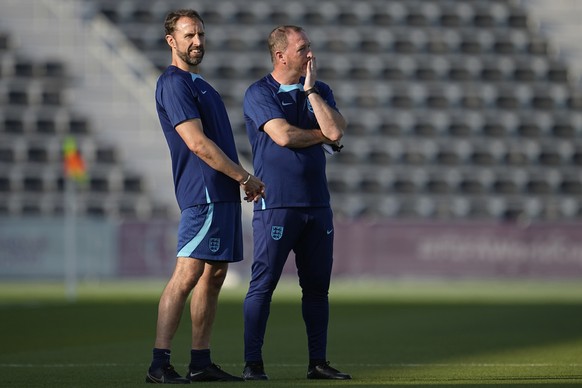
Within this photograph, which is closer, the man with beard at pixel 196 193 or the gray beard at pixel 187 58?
the man with beard at pixel 196 193

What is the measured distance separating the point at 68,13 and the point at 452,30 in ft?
30.0

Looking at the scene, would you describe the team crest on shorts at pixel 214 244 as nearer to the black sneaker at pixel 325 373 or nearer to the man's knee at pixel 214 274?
the man's knee at pixel 214 274

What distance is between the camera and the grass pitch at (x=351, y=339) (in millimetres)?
7941

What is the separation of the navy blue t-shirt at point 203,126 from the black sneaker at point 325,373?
1069 mm

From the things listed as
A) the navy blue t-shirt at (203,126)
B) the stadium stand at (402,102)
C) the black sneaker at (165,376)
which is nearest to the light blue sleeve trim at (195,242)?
the navy blue t-shirt at (203,126)

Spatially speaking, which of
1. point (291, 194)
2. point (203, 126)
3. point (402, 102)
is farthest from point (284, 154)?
point (402, 102)

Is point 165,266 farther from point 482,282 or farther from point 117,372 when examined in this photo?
point 117,372

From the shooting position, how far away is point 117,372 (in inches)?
326

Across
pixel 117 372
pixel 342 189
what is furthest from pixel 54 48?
pixel 117 372

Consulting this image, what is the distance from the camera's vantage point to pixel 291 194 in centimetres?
769

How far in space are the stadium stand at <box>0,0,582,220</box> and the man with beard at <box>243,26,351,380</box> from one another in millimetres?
20382

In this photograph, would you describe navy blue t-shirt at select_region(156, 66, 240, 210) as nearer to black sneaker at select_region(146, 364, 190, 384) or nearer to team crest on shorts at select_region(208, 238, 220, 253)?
team crest on shorts at select_region(208, 238, 220, 253)

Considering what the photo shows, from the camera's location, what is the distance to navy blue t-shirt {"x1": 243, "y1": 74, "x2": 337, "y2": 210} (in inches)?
303

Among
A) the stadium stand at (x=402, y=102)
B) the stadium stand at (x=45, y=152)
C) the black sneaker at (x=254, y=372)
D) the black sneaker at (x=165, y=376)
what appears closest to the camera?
the black sneaker at (x=165, y=376)
